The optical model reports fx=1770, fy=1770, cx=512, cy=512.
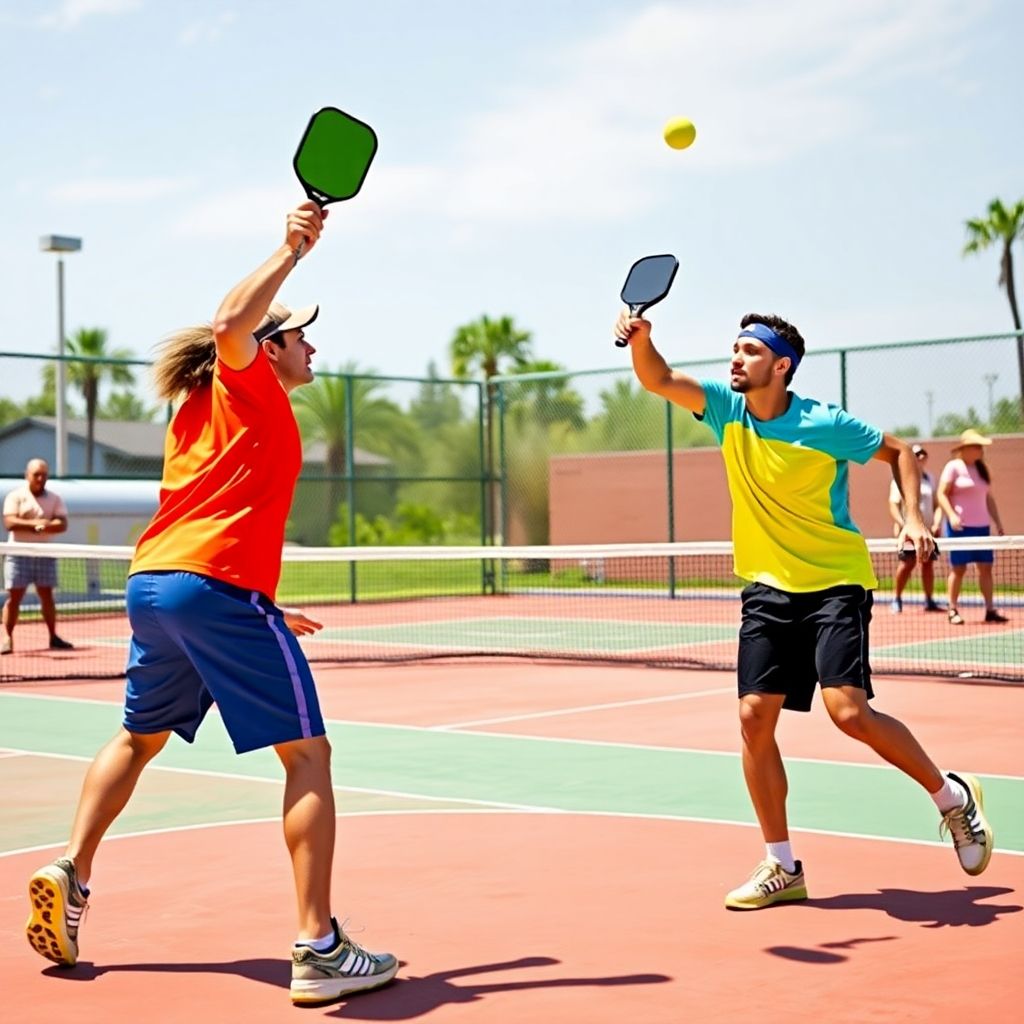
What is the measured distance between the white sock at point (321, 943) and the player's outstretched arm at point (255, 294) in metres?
1.40

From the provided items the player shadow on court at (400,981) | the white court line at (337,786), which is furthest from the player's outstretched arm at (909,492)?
the white court line at (337,786)

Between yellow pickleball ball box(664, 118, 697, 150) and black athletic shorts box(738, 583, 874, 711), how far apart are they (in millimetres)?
2552

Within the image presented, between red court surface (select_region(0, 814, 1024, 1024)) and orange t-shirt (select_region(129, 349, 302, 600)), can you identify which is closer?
red court surface (select_region(0, 814, 1024, 1024))

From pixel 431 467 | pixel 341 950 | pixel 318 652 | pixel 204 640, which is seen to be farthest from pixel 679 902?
pixel 431 467

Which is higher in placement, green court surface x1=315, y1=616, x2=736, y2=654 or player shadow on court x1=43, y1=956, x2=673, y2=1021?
green court surface x1=315, y1=616, x2=736, y2=654

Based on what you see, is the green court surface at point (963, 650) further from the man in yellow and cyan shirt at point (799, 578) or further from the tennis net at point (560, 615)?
the man in yellow and cyan shirt at point (799, 578)

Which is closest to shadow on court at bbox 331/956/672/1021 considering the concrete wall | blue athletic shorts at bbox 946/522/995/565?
blue athletic shorts at bbox 946/522/995/565

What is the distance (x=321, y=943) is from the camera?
429cm

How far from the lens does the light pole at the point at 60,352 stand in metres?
20.9

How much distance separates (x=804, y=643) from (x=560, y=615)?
14708 millimetres

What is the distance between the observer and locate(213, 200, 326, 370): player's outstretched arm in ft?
13.8

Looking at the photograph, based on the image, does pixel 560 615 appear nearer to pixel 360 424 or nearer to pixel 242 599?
pixel 242 599

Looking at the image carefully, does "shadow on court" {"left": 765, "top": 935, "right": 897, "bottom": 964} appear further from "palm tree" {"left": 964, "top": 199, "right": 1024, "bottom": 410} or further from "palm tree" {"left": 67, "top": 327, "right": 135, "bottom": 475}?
"palm tree" {"left": 964, "top": 199, "right": 1024, "bottom": 410}

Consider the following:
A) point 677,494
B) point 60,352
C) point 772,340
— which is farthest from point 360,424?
point 772,340
